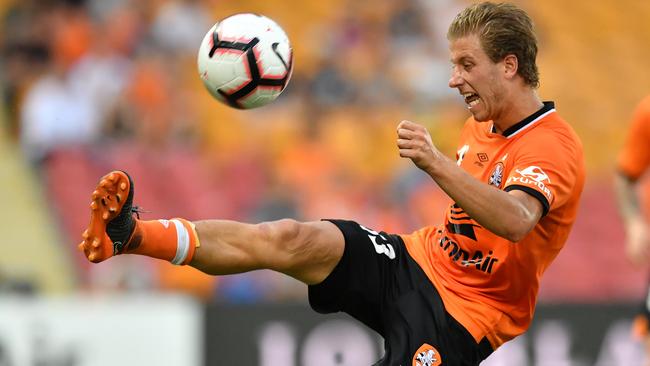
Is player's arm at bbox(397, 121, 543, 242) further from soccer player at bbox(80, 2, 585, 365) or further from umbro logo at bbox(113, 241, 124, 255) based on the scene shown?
umbro logo at bbox(113, 241, 124, 255)

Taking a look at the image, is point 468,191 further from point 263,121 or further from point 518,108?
point 263,121

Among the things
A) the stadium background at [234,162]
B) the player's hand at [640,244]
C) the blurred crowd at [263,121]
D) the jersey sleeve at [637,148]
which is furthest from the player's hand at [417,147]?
the blurred crowd at [263,121]

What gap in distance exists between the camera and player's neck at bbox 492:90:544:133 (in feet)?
17.9

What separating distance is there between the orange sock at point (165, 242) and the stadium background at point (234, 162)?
389 centimetres

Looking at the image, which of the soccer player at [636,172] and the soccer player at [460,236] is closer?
the soccer player at [460,236]

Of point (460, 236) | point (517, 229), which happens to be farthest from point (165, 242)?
point (517, 229)

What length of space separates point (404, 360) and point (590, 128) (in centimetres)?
959

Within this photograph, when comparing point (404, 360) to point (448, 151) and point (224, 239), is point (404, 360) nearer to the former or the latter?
point (224, 239)

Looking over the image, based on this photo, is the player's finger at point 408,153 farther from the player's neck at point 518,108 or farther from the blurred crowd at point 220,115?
the blurred crowd at point 220,115

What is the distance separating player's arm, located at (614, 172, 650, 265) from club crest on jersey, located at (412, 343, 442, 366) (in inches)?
81.6

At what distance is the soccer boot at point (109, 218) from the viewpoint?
502 centimetres

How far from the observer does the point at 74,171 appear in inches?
471

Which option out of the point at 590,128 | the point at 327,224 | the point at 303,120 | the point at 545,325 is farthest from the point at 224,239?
the point at 590,128

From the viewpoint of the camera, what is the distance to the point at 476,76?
17.6 ft
